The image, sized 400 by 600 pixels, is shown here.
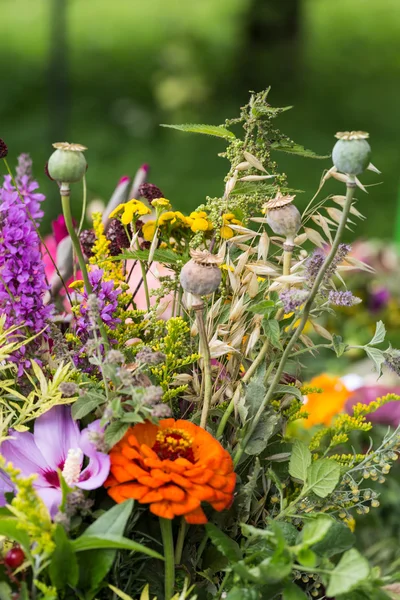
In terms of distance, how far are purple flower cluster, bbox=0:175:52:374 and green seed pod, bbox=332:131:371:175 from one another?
0.23 meters

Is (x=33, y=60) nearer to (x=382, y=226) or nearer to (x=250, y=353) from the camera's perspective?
(x=382, y=226)

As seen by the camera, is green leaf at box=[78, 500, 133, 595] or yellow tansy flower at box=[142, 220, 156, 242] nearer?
green leaf at box=[78, 500, 133, 595]

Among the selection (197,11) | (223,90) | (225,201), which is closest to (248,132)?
(225,201)

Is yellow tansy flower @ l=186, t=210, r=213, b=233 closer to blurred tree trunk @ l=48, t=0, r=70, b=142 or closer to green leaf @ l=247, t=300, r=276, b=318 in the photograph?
green leaf @ l=247, t=300, r=276, b=318

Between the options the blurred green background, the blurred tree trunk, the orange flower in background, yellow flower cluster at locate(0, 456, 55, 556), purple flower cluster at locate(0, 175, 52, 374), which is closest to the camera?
yellow flower cluster at locate(0, 456, 55, 556)

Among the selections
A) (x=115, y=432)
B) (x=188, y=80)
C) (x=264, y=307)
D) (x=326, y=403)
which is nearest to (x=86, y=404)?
(x=115, y=432)

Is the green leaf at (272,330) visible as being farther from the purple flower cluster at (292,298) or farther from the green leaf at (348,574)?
the green leaf at (348,574)

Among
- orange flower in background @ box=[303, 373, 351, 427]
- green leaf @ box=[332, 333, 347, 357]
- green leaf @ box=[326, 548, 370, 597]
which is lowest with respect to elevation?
orange flower in background @ box=[303, 373, 351, 427]

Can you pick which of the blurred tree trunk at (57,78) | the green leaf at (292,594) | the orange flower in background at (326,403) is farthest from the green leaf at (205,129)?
the blurred tree trunk at (57,78)

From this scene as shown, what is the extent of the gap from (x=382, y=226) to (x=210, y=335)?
3.43 metres

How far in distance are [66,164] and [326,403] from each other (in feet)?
2.82

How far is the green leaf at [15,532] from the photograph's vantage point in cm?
51

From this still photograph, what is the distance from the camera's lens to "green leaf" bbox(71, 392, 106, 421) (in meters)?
0.57

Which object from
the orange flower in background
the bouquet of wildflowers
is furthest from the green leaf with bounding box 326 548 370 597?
the orange flower in background
